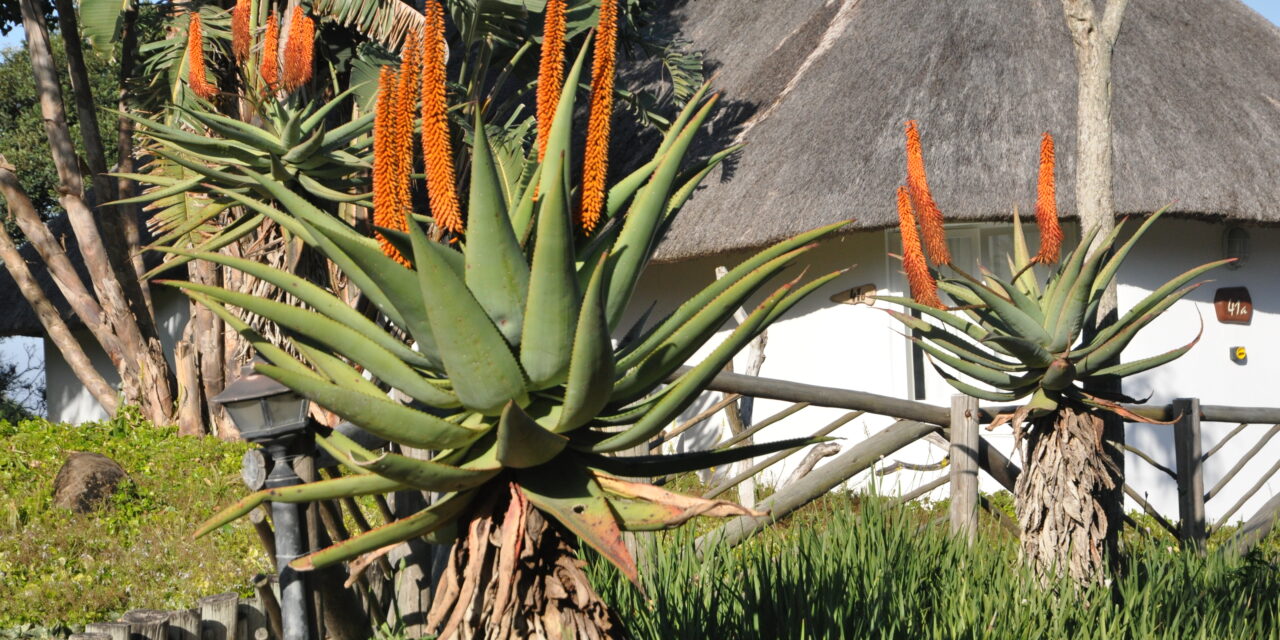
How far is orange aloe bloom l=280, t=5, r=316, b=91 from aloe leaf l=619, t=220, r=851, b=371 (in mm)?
2665

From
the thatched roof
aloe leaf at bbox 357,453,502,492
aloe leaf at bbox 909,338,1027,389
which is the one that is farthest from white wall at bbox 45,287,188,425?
aloe leaf at bbox 357,453,502,492

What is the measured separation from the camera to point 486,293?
1.57 meters

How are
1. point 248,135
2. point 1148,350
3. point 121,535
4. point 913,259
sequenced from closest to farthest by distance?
point 913,259 < point 248,135 < point 121,535 < point 1148,350

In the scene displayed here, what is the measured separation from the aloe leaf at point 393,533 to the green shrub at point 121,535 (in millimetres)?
3664

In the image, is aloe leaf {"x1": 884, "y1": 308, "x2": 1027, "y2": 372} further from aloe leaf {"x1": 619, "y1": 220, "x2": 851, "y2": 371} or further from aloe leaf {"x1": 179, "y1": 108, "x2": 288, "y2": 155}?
aloe leaf {"x1": 179, "y1": 108, "x2": 288, "y2": 155}

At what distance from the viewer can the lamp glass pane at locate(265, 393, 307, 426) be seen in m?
2.03

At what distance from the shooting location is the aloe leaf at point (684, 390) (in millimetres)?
1593

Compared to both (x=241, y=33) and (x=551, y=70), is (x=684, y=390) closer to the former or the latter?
(x=551, y=70)

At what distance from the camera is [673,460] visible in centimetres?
178

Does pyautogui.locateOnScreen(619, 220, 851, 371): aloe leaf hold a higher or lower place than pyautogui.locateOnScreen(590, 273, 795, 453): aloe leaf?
higher

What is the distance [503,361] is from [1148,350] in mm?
7710

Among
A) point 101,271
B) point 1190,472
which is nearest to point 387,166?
point 1190,472

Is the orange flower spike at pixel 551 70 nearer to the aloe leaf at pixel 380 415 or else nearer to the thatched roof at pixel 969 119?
the aloe leaf at pixel 380 415

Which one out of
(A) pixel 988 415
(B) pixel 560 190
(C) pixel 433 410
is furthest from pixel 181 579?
(B) pixel 560 190
